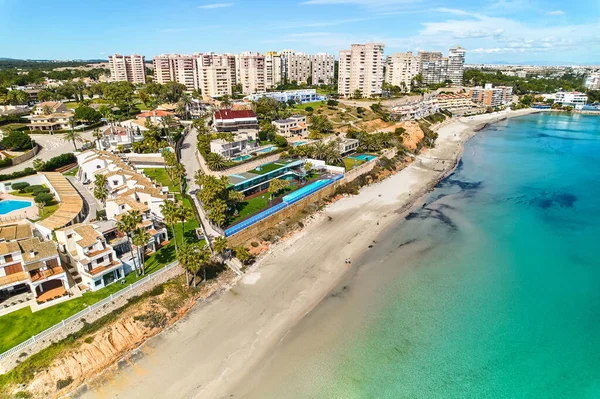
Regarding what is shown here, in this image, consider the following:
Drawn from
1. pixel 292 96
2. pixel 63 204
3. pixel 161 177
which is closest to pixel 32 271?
pixel 63 204

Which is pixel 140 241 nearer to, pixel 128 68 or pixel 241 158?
pixel 241 158

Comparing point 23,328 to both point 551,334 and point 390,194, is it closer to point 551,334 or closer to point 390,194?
point 551,334

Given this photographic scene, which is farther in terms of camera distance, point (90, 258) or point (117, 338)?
point (90, 258)

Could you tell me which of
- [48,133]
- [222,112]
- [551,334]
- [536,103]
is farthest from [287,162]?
[536,103]

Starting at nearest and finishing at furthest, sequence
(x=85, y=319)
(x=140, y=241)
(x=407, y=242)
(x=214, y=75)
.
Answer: (x=85, y=319) < (x=140, y=241) < (x=407, y=242) < (x=214, y=75)

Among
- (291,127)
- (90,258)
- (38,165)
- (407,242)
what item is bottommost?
(407,242)

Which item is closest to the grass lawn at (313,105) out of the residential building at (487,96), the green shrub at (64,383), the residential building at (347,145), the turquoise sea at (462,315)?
the residential building at (347,145)
